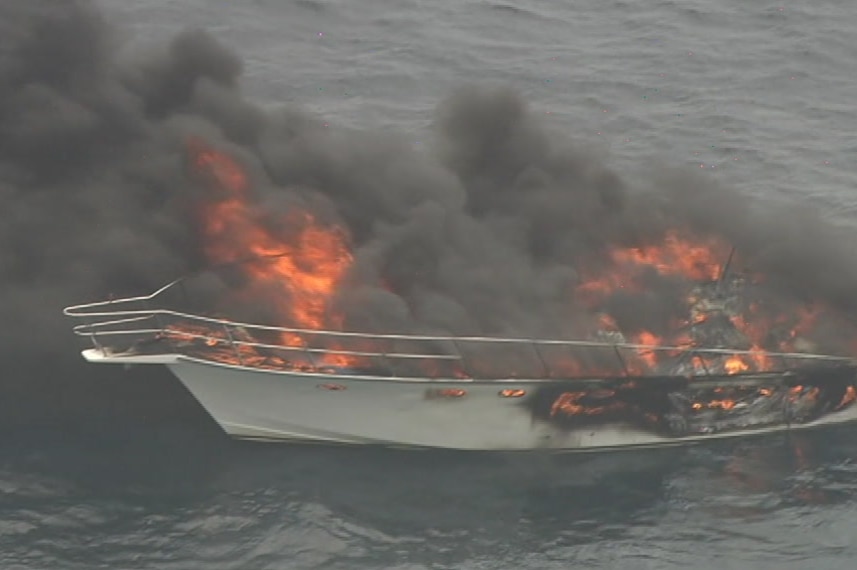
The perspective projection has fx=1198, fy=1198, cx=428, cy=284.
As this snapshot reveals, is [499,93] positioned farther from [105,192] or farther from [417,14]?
[417,14]

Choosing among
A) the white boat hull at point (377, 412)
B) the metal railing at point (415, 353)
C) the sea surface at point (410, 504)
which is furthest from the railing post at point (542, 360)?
the sea surface at point (410, 504)

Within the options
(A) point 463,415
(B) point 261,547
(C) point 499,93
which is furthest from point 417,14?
(B) point 261,547

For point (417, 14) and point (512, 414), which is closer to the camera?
point (512, 414)

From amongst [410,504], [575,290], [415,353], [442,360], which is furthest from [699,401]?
[410,504]

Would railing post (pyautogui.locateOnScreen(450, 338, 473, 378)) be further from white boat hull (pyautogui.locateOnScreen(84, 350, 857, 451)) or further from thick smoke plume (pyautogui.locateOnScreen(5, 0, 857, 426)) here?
thick smoke plume (pyautogui.locateOnScreen(5, 0, 857, 426))

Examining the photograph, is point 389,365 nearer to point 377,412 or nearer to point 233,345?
point 377,412

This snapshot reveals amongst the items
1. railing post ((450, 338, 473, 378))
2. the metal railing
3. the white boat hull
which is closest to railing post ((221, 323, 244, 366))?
the metal railing
